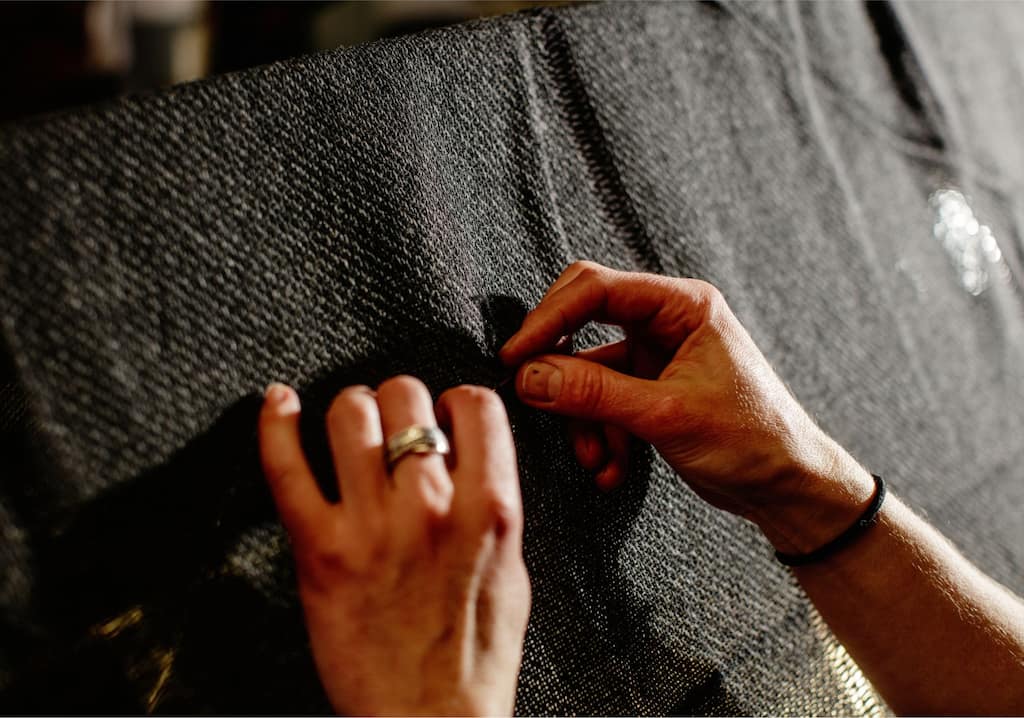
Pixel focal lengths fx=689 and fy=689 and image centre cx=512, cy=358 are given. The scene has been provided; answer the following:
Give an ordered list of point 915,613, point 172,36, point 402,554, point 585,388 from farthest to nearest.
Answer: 1. point 172,36
2. point 915,613
3. point 585,388
4. point 402,554

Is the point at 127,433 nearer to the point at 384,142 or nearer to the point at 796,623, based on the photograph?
the point at 384,142

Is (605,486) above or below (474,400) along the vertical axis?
below

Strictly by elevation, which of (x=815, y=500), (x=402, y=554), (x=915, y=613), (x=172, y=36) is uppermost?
(x=172, y=36)

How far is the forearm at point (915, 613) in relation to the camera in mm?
616

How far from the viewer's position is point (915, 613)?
62cm

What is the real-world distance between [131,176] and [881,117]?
1031 mm

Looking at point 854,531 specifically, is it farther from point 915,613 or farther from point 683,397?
point 683,397

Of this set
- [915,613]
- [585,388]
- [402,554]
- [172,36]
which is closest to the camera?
[402,554]

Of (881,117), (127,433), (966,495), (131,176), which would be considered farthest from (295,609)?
(881,117)

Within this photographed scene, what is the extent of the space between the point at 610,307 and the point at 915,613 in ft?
1.30

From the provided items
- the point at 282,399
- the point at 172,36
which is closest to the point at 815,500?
the point at 282,399

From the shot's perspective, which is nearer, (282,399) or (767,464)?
(282,399)

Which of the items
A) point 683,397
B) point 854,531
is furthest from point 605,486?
point 854,531

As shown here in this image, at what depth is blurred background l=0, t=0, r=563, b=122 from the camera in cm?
108
